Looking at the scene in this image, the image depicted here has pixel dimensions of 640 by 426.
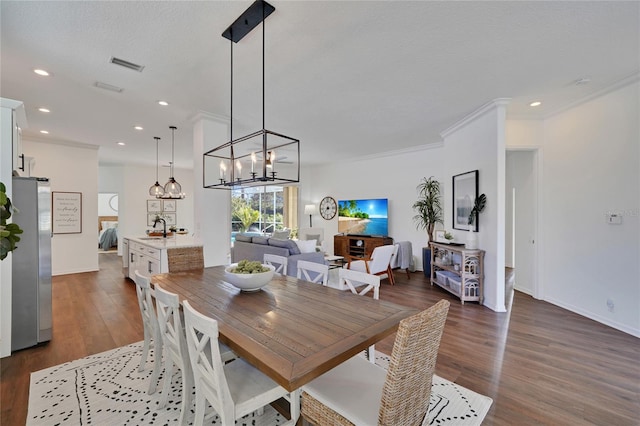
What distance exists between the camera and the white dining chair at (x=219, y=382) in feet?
4.18

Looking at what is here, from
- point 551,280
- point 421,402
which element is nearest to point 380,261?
point 551,280

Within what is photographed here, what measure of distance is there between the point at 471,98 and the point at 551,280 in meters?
2.97

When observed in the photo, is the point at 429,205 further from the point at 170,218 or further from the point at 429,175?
the point at 170,218

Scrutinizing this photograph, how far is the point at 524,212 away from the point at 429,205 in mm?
1639

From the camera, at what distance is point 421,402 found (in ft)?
4.40

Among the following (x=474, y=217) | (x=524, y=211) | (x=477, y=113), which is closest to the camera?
(x=477, y=113)

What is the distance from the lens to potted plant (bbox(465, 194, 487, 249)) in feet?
13.2

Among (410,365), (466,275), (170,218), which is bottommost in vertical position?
(466,275)

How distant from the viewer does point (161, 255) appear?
3.83m

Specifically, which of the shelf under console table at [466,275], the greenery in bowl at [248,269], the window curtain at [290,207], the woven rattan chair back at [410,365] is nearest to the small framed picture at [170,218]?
the window curtain at [290,207]

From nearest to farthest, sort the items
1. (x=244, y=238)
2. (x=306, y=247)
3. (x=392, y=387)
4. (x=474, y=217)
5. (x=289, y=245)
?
1. (x=392, y=387)
2. (x=474, y=217)
3. (x=289, y=245)
4. (x=306, y=247)
5. (x=244, y=238)

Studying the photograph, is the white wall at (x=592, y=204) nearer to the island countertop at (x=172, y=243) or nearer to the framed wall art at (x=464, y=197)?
the framed wall art at (x=464, y=197)

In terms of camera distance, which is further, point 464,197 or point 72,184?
point 72,184

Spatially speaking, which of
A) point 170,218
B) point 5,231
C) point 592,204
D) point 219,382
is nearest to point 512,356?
point 592,204
